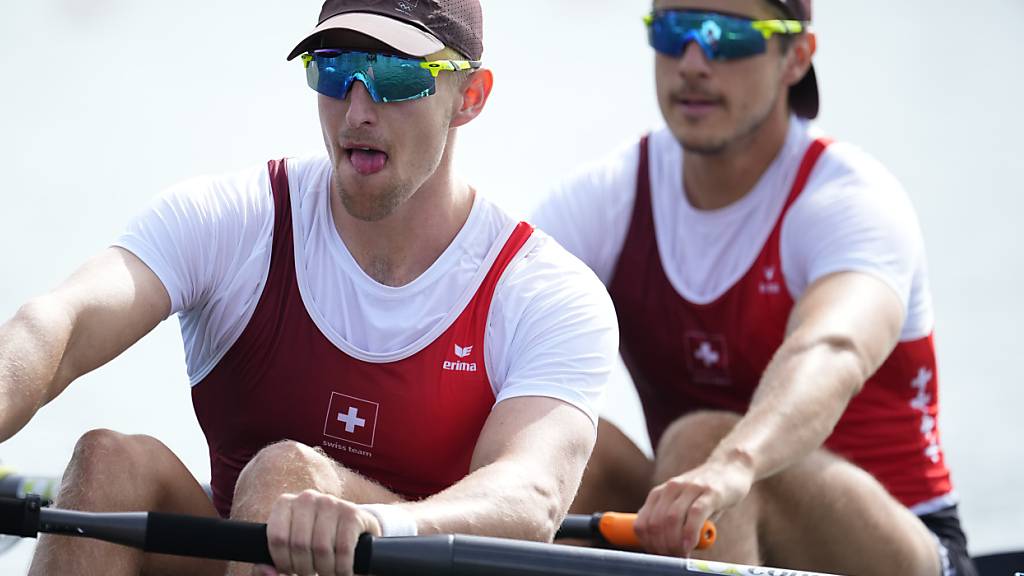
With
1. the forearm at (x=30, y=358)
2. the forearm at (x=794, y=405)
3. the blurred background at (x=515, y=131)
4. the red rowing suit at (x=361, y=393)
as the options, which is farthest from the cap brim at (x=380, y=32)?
the blurred background at (x=515, y=131)

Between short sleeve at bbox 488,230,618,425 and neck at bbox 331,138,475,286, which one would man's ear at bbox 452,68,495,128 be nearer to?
neck at bbox 331,138,475,286

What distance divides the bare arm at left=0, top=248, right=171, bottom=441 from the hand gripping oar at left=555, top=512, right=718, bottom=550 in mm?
605

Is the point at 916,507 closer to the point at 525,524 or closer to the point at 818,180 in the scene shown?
the point at 818,180

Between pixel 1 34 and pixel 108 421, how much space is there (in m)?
1.90

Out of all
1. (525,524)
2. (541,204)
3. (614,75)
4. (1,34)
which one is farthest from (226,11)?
(525,524)

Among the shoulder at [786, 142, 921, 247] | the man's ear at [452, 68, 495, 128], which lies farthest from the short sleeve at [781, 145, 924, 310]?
the man's ear at [452, 68, 495, 128]

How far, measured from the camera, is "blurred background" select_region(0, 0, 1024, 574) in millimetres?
3486

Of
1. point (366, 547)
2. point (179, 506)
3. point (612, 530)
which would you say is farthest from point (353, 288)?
point (366, 547)

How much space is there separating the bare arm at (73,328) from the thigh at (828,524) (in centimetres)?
89

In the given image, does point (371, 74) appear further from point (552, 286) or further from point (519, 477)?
point (519, 477)

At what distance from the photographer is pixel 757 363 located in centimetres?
251

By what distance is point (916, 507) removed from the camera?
8.36 feet

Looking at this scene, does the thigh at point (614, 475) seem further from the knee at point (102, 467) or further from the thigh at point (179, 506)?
the knee at point (102, 467)

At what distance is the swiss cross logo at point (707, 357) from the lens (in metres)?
2.53
